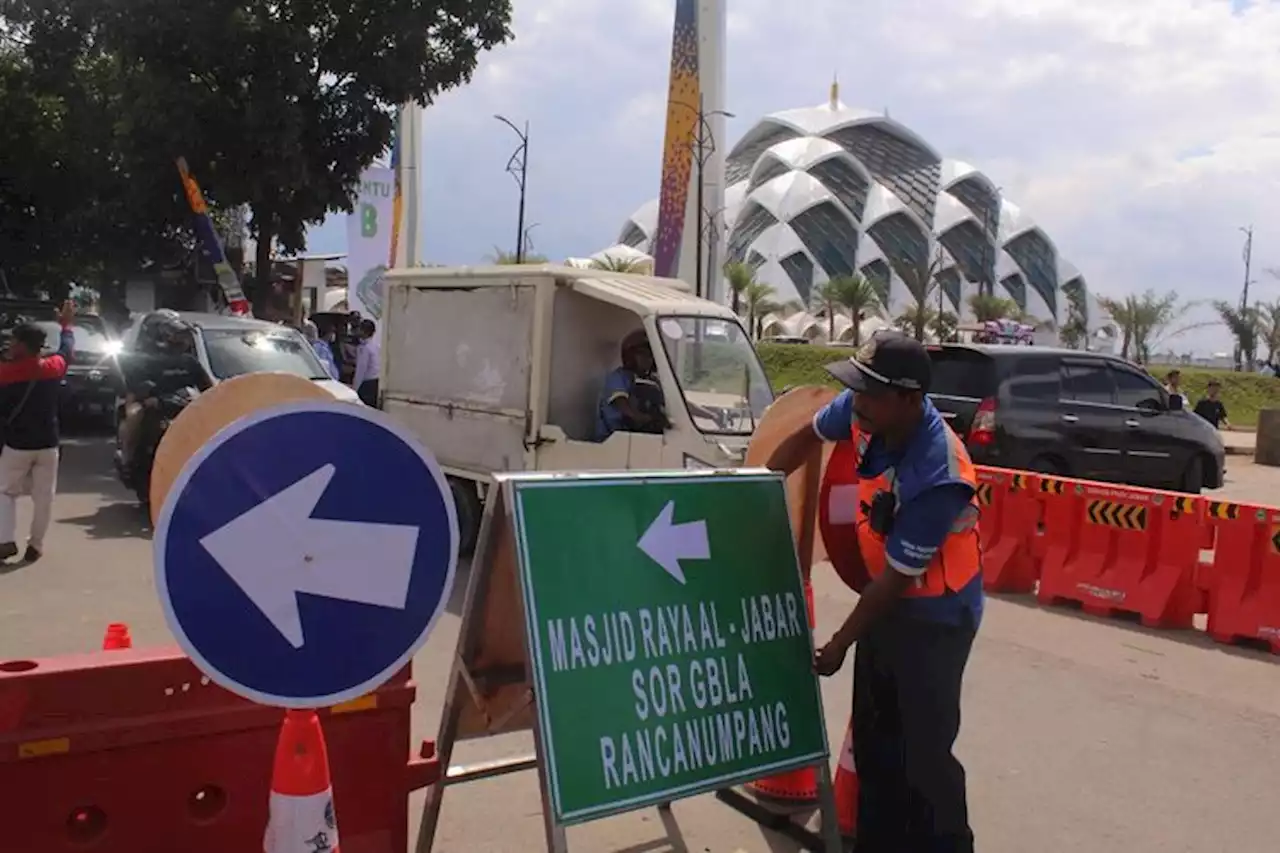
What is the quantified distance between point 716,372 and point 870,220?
7436 centimetres

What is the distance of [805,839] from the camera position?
431 centimetres

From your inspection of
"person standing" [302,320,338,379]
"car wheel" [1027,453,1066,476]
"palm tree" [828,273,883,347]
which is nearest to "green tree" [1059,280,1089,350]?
"palm tree" [828,273,883,347]

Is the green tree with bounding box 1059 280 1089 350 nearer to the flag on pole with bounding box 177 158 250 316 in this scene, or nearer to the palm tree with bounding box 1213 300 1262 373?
the palm tree with bounding box 1213 300 1262 373

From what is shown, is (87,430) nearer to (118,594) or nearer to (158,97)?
(158,97)

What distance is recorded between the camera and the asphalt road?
14.5ft

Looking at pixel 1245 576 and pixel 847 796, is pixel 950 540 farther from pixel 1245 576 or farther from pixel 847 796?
pixel 1245 576

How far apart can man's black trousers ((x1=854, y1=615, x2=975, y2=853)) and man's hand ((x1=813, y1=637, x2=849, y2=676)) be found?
119 millimetres

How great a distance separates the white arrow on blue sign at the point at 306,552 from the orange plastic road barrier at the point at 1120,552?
6510 mm

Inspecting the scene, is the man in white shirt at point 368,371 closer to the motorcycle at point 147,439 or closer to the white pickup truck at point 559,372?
the motorcycle at point 147,439

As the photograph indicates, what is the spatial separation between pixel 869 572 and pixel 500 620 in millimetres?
1197

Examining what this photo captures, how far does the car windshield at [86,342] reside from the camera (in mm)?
16375

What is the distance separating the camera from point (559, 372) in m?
8.52

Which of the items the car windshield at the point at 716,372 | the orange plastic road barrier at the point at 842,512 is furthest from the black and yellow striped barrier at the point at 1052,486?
the orange plastic road barrier at the point at 842,512

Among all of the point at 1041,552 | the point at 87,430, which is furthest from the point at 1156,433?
the point at 87,430
